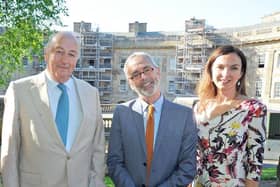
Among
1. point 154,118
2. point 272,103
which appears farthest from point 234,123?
point 272,103

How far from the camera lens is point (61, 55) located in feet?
7.47

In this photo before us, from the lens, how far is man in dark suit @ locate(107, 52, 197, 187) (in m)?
2.43

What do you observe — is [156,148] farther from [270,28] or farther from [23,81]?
[270,28]

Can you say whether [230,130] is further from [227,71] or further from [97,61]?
[97,61]

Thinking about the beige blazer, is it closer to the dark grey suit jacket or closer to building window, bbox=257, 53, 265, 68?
the dark grey suit jacket

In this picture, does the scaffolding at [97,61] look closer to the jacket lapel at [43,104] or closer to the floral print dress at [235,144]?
the floral print dress at [235,144]

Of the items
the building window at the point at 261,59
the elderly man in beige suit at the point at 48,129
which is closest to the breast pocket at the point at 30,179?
the elderly man in beige suit at the point at 48,129

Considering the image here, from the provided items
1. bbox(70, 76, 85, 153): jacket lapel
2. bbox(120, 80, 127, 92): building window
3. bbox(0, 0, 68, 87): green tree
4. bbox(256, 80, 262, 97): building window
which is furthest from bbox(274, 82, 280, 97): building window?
bbox(70, 76, 85, 153): jacket lapel

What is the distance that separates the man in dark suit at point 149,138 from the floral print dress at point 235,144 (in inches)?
6.9

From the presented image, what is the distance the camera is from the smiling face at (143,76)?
2.40m

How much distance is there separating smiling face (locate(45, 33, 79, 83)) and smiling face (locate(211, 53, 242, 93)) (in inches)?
51.1

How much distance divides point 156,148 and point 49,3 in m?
9.52

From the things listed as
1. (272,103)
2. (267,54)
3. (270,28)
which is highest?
(270,28)

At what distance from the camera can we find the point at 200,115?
274 centimetres
